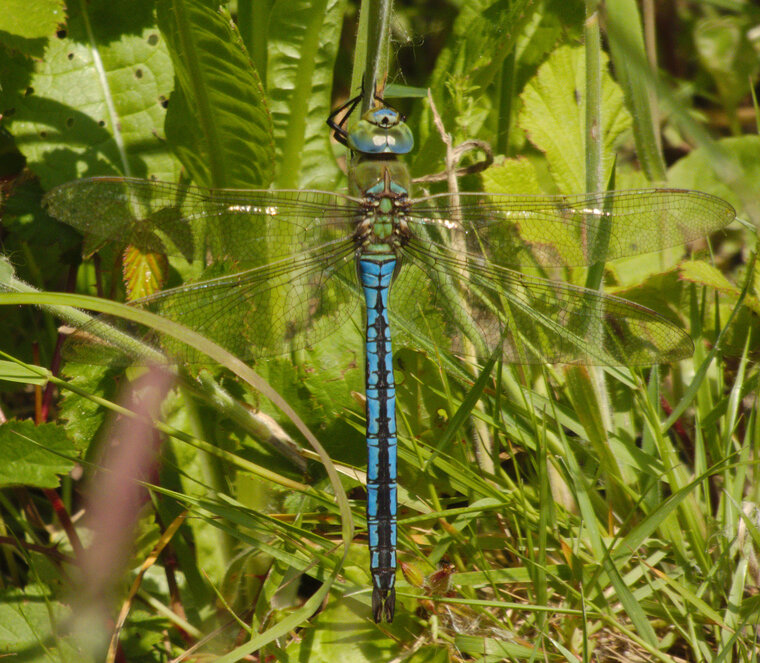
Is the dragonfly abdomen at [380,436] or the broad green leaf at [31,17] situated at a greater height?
the broad green leaf at [31,17]

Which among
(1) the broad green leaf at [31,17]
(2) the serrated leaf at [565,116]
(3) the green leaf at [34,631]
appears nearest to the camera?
(3) the green leaf at [34,631]

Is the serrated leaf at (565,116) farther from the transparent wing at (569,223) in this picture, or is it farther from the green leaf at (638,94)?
the transparent wing at (569,223)

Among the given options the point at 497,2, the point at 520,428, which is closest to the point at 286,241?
the point at 520,428

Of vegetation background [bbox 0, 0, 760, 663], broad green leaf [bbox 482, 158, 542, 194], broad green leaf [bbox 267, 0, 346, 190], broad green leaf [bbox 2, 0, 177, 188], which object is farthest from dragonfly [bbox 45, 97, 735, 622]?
broad green leaf [bbox 2, 0, 177, 188]

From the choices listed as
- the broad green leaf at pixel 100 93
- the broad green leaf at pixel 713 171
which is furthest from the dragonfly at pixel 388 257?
the broad green leaf at pixel 713 171

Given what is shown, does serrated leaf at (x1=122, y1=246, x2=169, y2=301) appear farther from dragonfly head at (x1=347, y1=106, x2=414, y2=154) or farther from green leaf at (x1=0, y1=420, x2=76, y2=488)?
dragonfly head at (x1=347, y1=106, x2=414, y2=154)

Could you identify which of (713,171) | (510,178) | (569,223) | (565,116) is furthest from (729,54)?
(569,223)

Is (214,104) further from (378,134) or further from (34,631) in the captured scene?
(34,631)
